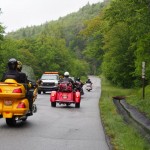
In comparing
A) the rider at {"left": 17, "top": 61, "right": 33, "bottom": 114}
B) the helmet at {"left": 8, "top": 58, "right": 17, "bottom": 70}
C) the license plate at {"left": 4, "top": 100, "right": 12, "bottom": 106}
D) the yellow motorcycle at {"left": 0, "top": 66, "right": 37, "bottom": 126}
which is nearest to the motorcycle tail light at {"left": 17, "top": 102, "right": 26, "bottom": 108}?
the yellow motorcycle at {"left": 0, "top": 66, "right": 37, "bottom": 126}

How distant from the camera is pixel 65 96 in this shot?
23.4 meters

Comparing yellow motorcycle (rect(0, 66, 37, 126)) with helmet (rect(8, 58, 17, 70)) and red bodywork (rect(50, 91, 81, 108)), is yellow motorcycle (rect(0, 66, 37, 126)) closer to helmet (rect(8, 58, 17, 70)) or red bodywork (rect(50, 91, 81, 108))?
helmet (rect(8, 58, 17, 70))

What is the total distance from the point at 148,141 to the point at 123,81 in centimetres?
5028

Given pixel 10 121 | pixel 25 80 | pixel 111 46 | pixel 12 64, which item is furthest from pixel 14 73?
pixel 111 46

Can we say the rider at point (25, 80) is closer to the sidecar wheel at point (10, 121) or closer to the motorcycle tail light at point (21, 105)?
the motorcycle tail light at point (21, 105)

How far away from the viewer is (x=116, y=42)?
61062mm

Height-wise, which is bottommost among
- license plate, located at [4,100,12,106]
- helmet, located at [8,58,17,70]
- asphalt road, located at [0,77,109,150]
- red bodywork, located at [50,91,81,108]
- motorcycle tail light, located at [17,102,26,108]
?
red bodywork, located at [50,91,81,108]

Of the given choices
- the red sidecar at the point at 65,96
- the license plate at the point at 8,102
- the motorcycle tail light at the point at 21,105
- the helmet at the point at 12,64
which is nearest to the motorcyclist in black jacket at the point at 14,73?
the helmet at the point at 12,64

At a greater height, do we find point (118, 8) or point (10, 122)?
point (118, 8)

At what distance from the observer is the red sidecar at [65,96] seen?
915 inches

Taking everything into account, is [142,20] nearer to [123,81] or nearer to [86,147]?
[86,147]

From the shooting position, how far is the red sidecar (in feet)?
76.2

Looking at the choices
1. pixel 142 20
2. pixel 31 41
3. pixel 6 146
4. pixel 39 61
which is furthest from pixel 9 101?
pixel 31 41

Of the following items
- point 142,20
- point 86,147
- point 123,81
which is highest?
point 142,20
